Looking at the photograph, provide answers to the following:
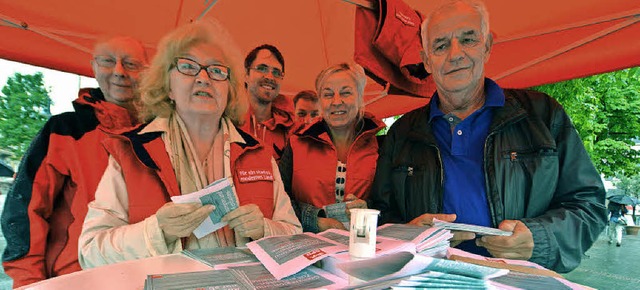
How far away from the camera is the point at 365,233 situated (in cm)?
98

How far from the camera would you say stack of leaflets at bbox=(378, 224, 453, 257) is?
111 cm

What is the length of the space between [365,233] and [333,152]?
1.55 metres

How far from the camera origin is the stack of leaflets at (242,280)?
0.90 meters

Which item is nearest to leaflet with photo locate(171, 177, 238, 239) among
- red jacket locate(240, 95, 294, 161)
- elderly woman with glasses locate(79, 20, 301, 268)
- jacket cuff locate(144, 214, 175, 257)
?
elderly woman with glasses locate(79, 20, 301, 268)

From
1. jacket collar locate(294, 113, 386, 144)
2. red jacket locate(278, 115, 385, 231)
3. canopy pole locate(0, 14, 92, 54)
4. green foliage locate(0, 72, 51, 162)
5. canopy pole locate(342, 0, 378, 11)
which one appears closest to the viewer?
red jacket locate(278, 115, 385, 231)

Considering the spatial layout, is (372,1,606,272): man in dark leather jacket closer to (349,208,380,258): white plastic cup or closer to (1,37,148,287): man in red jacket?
(349,208,380,258): white plastic cup

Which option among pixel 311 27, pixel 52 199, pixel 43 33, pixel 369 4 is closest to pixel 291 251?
pixel 52 199

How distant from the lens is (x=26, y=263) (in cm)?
197

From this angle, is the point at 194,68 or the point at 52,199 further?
the point at 52,199

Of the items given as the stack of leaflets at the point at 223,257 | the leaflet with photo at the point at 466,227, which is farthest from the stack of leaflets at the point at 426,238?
the stack of leaflets at the point at 223,257

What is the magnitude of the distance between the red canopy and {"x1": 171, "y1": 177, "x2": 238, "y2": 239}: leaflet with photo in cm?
205

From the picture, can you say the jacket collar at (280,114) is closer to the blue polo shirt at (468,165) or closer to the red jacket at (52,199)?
the red jacket at (52,199)

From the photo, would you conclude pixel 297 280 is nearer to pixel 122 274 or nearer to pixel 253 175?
pixel 122 274

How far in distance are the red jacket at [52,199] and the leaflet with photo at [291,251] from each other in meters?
1.25
